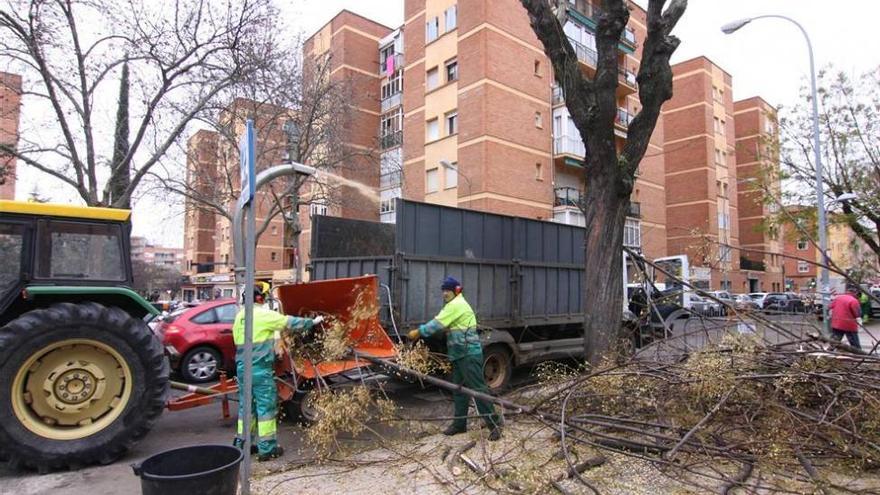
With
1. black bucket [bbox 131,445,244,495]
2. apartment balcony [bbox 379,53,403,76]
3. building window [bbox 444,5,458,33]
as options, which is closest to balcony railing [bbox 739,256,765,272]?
apartment balcony [bbox 379,53,403,76]

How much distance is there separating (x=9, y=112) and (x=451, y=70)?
21.1 meters

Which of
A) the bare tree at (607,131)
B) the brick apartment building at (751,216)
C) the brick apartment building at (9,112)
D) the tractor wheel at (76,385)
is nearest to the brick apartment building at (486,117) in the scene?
the brick apartment building at (9,112)

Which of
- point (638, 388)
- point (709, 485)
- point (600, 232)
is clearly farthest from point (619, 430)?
point (600, 232)

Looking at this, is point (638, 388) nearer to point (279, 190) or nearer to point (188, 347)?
point (188, 347)

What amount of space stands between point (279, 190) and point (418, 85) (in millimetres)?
9779

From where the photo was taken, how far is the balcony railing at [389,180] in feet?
106

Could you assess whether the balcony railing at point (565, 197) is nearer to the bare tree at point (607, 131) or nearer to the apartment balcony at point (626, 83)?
the apartment balcony at point (626, 83)

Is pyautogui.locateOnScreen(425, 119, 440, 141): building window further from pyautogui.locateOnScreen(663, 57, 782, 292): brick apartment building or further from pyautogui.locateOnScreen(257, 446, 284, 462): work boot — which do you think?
pyautogui.locateOnScreen(257, 446, 284, 462): work boot

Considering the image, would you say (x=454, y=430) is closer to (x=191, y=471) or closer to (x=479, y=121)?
(x=191, y=471)

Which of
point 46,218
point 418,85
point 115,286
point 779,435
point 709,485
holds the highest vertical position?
point 418,85

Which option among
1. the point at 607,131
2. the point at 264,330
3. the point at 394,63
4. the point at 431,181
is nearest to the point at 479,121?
the point at 431,181

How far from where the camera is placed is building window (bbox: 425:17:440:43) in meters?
30.8

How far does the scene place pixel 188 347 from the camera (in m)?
10.2

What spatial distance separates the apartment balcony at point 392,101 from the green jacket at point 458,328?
3094 cm
